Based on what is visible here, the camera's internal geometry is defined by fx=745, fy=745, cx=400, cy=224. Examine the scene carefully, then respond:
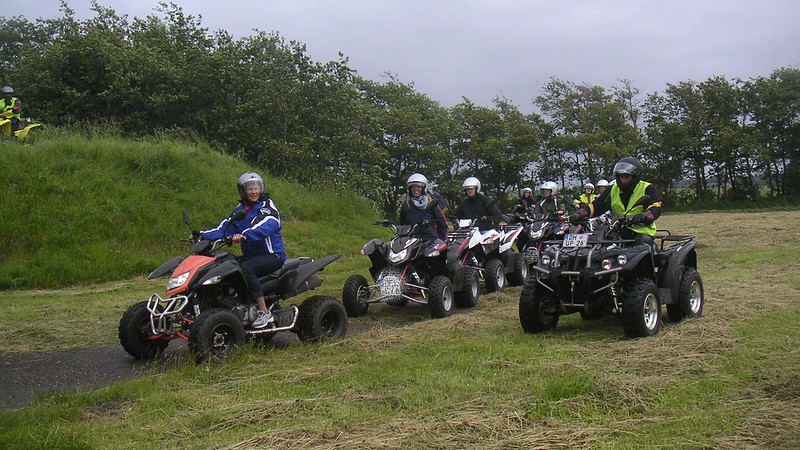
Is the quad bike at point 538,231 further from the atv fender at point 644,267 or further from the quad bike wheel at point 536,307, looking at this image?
the quad bike wheel at point 536,307

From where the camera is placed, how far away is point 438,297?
1010 cm

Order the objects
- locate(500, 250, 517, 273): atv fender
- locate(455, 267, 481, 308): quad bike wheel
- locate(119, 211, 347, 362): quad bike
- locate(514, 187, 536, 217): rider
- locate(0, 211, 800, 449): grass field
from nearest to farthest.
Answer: locate(0, 211, 800, 449): grass field, locate(119, 211, 347, 362): quad bike, locate(455, 267, 481, 308): quad bike wheel, locate(500, 250, 517, 273): atv fender, locate(514, 187, 536, 217): rider

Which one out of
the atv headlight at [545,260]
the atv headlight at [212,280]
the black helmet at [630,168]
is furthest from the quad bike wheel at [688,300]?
the atv headlight at [212,280]

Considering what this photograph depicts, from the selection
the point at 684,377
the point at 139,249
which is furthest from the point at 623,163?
the point at 139,249

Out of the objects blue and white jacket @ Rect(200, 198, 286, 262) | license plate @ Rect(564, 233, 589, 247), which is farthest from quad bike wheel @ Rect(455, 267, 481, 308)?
blue and white jacket @ Rect(200, 198, 286, 262)

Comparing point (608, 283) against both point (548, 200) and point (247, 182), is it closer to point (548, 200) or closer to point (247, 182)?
point (247, 182)

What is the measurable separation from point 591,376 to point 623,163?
3672mm

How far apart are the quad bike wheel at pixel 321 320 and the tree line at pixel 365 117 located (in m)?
14.6

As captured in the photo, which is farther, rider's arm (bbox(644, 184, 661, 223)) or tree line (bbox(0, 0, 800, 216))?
tree line (bbox(0, 0, 800, 216))

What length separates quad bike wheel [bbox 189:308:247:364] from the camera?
6805 millimetres

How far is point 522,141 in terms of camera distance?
4278 centimetres

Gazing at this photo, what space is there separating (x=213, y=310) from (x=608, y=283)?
13.7ft

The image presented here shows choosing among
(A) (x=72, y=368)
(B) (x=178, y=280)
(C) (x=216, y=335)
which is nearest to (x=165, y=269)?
(B) (x=178, y=280)

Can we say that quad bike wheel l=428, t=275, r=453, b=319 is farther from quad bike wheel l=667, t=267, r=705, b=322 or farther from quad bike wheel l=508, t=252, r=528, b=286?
quad bike wheel l=508, t=252, r=528, b=286
